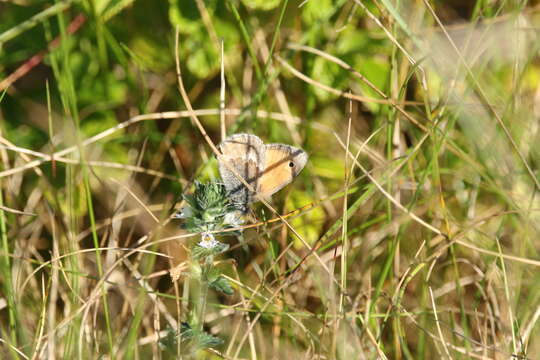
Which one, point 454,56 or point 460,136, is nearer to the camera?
point 454,56

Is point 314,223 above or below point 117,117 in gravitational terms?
below

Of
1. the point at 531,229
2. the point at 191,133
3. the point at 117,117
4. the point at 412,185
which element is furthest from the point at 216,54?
the point at 531,229

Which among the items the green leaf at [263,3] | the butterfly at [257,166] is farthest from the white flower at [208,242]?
the green leaf at [263,3]

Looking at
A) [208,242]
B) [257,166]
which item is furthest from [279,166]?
[208,242]

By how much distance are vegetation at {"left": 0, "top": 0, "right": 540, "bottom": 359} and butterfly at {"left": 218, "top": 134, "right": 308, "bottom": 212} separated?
0.59 ft

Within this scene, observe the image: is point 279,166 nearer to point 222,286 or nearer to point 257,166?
point 257,166

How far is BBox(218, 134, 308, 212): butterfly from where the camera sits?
1.70 meters

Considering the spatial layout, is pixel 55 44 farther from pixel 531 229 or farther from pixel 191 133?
pixel 531 229

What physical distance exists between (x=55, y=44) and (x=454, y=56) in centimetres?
172

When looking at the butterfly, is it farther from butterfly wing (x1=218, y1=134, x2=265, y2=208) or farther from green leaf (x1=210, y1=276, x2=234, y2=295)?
green leaf (x1=210, y1=276, x2=234, y2=295)

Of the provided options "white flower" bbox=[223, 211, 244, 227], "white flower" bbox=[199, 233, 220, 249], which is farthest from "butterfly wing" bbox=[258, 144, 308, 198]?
"white flower" bbox=[199, 233, 220, 249]

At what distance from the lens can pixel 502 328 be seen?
2.01 metres

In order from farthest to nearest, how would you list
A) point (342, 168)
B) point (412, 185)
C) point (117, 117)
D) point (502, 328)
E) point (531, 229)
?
point (117, 117) → point (342, 168) → point (412, 185) → point (531, 229) → point (502, 328)

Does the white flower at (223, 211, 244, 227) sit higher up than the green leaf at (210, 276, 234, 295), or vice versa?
the white flower at (223, 211, 244, 227)
